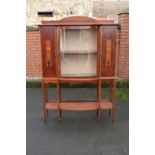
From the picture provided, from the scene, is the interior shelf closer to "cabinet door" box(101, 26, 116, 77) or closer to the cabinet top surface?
"cabinet door" box(101, 26, 116, 77)

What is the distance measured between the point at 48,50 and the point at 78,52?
0.43 metres

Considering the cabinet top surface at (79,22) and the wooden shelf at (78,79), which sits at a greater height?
the cabinet top surface at (79,22)

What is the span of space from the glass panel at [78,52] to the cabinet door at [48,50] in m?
0.19

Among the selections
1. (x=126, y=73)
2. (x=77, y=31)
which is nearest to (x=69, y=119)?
(x=77, y=31)

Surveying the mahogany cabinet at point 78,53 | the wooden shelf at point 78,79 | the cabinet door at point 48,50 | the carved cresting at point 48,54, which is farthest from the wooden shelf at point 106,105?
the carved cresting at point 48,54

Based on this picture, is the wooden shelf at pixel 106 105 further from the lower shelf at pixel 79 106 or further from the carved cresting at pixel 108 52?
the carved cresting at pixel 108 52

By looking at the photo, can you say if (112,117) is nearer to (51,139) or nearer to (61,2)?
(51,139)

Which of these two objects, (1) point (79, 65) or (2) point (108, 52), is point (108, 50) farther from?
(1) point (79, 65)

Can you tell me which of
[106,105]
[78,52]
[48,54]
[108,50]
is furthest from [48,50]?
[106,105]

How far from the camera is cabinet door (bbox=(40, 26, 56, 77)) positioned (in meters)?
3.52

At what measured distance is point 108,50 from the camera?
358cm

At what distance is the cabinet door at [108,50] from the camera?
3.54 m

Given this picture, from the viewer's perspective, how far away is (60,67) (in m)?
3.65
